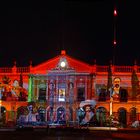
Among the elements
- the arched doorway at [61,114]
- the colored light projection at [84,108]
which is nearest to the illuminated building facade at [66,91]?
the arched doorway at [61,114]

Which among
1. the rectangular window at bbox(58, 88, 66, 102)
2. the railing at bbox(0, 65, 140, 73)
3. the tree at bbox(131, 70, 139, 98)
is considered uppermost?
the railing at bbox(0, 65, 140, 73)

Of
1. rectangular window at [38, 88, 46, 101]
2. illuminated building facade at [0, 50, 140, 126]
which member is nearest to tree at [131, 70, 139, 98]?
illuminated building facade at [0, 50, 140, 126]

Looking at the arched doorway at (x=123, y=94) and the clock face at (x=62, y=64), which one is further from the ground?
the clock face at (x=62, y=64)

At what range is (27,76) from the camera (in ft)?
207

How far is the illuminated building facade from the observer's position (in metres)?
60.3

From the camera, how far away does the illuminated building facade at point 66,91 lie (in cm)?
6034

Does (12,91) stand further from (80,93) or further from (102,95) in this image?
(102,95)

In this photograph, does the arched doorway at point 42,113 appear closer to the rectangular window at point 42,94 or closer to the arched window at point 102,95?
the rectangular window at point 42,94

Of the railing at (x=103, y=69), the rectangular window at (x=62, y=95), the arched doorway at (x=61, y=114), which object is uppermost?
the railing at (x=103, y=69)

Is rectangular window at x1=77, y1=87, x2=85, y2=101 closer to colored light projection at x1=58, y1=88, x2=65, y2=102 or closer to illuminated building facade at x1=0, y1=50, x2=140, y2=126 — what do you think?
illuminated building facade at x1=0, y1=50, x2=140, y2=126

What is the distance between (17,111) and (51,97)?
5565mm

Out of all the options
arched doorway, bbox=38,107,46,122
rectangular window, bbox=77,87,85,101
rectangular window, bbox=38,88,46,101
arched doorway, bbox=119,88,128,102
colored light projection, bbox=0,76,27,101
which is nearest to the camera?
arched doorway, bbox=119,88,128,102

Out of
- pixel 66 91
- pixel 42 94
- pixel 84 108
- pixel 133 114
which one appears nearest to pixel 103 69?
pixel 66 91

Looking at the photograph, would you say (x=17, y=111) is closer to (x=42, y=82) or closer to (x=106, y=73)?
(x=42, y=82)
